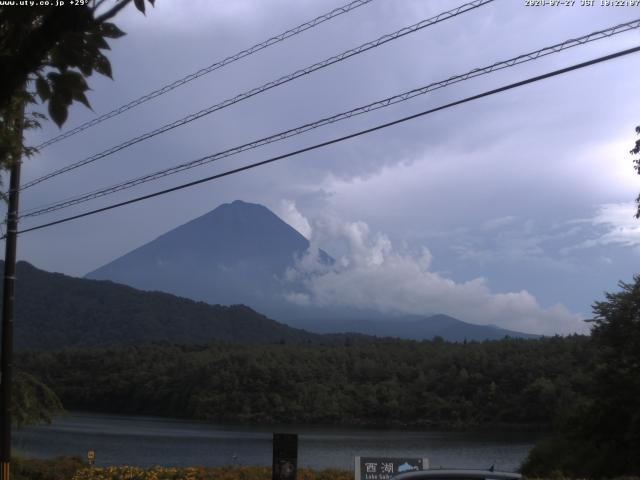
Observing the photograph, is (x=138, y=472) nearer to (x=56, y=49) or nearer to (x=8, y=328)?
(x=8, y=328)

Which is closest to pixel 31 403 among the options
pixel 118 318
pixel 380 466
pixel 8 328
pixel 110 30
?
pixel 8 328

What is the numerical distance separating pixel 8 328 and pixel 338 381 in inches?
1924

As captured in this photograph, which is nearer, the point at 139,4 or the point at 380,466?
the point at 139,4

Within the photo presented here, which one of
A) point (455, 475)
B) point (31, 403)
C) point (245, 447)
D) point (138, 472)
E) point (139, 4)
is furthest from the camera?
point (245, 447)

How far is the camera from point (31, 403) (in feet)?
56.7

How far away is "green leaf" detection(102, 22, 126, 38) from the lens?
13.0ft

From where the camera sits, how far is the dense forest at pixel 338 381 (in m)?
47.7

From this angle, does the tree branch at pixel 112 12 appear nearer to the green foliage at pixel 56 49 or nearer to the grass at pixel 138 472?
the green foliage at pixel 56 49

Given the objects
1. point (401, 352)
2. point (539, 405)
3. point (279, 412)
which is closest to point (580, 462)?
point (539, 405)

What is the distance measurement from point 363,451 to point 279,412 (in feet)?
101

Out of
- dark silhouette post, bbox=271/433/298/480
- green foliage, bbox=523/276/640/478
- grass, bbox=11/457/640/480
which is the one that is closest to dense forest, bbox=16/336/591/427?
green foliage, bbox=523/276/640/478

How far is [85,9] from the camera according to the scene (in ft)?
12.3

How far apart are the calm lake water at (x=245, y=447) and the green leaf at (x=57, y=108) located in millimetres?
20225

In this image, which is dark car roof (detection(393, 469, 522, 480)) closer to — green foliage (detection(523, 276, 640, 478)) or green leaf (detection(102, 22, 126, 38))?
green leaf (detection(102, 22, 126, 38))
